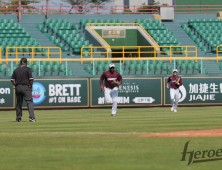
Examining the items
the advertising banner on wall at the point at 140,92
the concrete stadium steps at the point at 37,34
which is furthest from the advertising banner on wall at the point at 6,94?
the concrete stadium steps at the point at 37,34

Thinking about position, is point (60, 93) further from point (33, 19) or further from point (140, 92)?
point (33, 19)

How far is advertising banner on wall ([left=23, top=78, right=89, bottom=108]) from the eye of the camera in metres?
20.6

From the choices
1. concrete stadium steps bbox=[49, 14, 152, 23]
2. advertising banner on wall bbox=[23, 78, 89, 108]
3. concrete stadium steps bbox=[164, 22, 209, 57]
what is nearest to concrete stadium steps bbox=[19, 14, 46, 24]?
concrete stadium steps bbox=[49, 14, 152, 23]

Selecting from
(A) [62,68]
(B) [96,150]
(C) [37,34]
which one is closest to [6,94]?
(A) [62,68]

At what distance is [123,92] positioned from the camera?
70.1 ft

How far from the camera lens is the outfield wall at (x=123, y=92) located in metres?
20.6

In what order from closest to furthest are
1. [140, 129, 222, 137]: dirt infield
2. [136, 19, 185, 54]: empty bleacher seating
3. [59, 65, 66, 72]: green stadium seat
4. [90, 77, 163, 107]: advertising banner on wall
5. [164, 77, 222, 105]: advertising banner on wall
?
1. [140, 129, 222, 137]: dirt infield
2. [90, 77, 163, 107]: advertising banner on wall
3. [164, 77, 222, 105]: advertising banner on wall
4. [59, 65, 66, 72]: green stadium seat
5. [136, 19, 185, 54]: empty bleacher seating

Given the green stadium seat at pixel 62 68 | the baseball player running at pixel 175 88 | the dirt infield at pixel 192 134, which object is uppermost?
the green stadium seat at pixel 62 68

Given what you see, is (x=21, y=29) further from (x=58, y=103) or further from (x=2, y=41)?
(x=58, y=103)

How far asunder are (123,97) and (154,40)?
12290 millimetres

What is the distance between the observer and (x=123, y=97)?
70.0 ft

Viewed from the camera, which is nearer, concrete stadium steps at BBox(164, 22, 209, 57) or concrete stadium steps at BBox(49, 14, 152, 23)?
concrete stadium steps at BBox(164, 22, 209, 57)

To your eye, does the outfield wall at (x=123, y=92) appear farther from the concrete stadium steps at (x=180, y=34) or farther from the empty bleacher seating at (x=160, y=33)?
the concrete stadium steps at (x=180, y=34)

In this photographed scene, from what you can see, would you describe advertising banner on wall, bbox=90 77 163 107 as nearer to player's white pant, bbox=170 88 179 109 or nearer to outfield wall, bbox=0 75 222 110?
outfield wall, bbox=0 75 222 110
